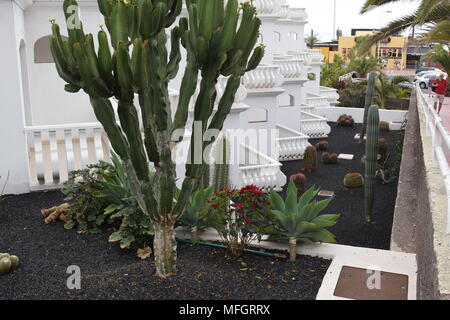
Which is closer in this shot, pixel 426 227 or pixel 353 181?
pixel 426 227

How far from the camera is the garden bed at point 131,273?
4.42 m

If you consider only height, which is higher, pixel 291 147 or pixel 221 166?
pixel 221 166

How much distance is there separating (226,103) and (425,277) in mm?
2220

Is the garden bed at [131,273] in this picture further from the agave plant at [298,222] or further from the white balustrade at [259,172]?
the white balustrade at [259,172]

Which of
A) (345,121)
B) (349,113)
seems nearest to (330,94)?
(349,113)

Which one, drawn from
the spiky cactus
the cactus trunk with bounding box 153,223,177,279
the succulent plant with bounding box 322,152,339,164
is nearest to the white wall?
the cactus trunk with bounding box 153,223,177,279

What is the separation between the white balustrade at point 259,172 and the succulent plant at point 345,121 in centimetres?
1164

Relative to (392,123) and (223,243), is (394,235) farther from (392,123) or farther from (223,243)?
(392,123)

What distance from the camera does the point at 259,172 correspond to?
12.4 meters

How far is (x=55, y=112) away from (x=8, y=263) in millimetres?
6399

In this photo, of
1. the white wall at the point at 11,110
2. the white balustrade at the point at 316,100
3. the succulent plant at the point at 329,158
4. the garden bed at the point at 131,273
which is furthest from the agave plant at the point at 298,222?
the white balustrade at the point at 316,100

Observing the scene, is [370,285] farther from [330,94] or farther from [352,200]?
[330,94]

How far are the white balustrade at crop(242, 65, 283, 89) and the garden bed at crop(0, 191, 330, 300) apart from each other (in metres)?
10.2

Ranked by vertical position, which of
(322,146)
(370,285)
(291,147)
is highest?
(370,285)
